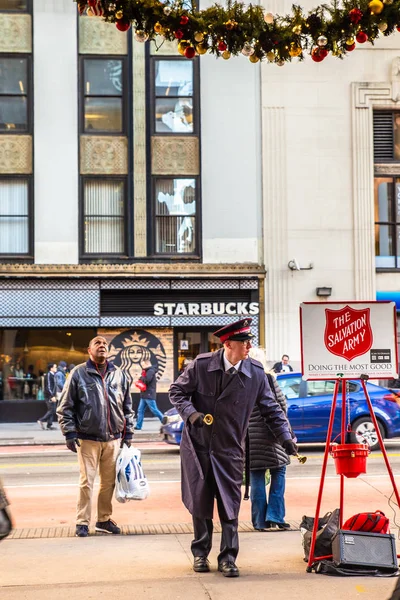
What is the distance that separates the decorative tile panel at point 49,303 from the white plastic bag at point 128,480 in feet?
53.5

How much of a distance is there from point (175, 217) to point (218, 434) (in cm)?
1914

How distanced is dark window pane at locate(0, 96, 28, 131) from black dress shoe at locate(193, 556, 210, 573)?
20.5 meters

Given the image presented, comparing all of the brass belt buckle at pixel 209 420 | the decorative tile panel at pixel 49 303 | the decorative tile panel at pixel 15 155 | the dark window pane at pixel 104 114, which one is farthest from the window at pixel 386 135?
the brass belt buckle at pixel 209 420

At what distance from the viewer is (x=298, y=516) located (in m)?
10.3

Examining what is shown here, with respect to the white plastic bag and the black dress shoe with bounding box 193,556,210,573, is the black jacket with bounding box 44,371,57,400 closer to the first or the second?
the white plastic bag

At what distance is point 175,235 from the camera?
85.0 feet

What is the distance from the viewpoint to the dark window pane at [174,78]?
26.2 meters

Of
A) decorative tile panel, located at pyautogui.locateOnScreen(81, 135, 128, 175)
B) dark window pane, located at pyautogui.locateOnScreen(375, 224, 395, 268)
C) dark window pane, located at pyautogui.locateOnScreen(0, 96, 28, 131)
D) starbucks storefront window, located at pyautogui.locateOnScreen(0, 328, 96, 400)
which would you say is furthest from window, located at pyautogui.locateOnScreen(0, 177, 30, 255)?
dark window pane, located at pyautogui.locateOnScreen(375, 224, 395, 268)

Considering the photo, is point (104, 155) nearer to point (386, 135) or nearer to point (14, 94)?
point (14, 94)

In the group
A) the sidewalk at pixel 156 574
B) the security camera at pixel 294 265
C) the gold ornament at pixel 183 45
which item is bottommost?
the sidewalk at pixel 156 574

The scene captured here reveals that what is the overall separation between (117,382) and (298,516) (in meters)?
2.62

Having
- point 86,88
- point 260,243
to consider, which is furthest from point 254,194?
point 86,88

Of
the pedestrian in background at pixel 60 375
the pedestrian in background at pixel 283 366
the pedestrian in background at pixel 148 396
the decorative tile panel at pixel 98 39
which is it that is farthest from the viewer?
the decorative tile panel at pixel 98 39

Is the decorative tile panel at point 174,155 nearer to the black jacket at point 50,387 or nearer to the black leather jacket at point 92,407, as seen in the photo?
the black jacket at point 50,387
